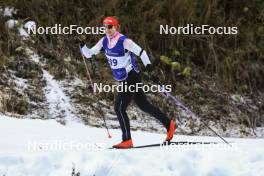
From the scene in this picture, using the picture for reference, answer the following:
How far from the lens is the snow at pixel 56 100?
10454 mm

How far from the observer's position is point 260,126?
11.9m

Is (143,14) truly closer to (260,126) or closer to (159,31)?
(159,31)

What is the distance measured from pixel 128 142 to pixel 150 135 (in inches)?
60.9

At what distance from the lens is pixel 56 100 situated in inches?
423

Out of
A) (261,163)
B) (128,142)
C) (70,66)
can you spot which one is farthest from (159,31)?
(261,163)

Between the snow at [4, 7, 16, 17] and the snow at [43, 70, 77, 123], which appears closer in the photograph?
the snow at [43, 70, 77, 123]

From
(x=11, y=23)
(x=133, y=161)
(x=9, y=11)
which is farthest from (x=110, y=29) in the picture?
(x=9, y=11)

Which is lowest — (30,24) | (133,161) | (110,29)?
(133,161)

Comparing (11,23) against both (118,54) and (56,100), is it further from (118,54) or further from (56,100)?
(118,54)

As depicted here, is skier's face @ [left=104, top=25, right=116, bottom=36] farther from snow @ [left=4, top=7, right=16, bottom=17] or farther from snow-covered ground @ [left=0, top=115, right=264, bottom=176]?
snow @ [left=4, top=7, right=16, bottom=17]

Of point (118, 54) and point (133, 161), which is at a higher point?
point (118, 54)

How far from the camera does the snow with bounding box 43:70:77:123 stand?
10454mm

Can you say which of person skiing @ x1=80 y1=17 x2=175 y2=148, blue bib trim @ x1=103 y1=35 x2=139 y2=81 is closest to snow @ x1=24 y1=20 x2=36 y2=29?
person skiing @ x1=80 y1=17 x2=175 y2=148

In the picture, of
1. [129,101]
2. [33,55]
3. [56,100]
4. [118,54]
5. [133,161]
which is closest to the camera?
[133,161]
